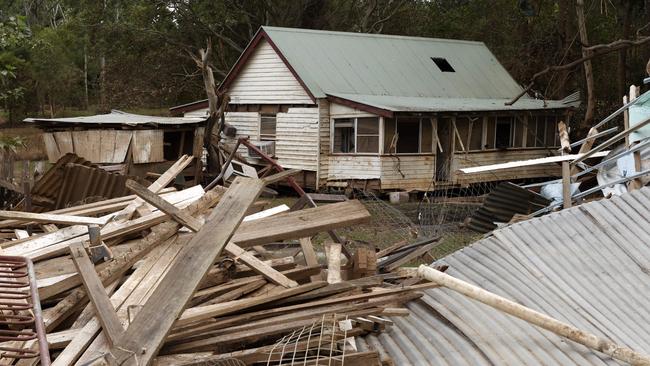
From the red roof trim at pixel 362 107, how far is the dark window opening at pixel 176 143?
447 centimetres

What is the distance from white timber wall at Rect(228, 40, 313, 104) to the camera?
2362 centimetres

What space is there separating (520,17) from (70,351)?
32642 millimetres

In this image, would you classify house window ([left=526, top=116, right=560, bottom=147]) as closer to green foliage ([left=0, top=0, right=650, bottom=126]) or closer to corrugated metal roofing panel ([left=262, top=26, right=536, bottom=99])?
corrugated metal roofing panel ([left=262, top=26, right=536, bottom=99])

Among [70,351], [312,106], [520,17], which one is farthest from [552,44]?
[70,351]

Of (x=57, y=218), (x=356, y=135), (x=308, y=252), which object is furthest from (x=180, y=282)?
(x=356, y=135)

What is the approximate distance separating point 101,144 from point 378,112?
746 centimetres

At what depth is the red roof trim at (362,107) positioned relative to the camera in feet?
69.1

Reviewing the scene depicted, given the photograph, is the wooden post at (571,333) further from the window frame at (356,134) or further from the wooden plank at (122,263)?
the window frame at (356,134)

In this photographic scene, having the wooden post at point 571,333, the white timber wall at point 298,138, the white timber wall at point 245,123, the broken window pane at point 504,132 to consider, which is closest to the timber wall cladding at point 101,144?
the white timber wall at point 298,138

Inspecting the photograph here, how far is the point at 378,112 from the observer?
21312 mm

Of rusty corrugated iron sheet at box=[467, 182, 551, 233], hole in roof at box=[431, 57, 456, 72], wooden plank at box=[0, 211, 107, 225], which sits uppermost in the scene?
hole in roof at box=[431, 57, 456, 72]

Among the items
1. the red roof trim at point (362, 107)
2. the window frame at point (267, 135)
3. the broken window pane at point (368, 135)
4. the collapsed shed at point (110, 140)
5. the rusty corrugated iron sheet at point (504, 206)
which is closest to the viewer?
the rusty corrugated iron sheet at point (504, 206)

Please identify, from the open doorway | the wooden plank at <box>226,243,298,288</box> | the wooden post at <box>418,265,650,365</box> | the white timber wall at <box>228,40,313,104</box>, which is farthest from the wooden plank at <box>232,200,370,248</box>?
the open doorway

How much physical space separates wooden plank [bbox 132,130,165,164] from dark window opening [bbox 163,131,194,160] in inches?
40.7
